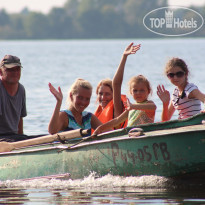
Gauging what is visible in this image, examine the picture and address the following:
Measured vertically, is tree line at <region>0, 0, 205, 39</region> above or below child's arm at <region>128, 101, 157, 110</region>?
above

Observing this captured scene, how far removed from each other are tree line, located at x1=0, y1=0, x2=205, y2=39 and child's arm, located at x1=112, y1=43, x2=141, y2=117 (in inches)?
2858

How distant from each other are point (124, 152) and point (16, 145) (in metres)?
1.48

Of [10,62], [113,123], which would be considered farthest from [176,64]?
[10,62]

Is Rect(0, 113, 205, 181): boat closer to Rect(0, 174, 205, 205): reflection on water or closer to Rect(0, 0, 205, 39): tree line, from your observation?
Rect(0, 174, 205, 205): reflection on water

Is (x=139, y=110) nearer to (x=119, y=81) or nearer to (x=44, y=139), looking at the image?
(x=119, y=81)

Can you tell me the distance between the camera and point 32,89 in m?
21.2

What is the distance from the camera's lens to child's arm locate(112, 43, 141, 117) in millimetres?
7461

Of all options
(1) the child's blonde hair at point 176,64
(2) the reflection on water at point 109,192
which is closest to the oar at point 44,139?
(2) the reflection on water at point 109,192

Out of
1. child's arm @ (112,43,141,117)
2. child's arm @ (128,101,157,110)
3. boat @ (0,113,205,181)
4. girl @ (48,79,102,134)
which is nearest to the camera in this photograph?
boat @ (0,113,205,181)

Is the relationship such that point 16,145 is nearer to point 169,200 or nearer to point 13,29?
point 169,200

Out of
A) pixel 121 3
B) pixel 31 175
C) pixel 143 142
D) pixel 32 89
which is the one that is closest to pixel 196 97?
pixel 143 142

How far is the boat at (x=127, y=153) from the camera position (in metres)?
6.32

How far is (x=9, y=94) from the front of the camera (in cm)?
766

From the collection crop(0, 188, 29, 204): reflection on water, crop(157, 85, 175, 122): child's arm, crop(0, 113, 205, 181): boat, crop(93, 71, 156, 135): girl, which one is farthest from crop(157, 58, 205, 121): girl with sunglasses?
crop(0, 188, 29, 204): reflection on water
